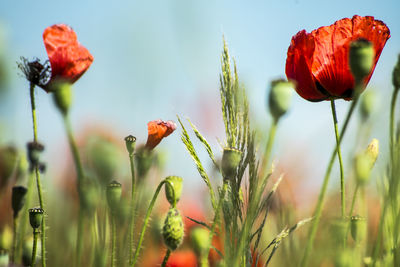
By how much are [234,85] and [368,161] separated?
0.17 metres

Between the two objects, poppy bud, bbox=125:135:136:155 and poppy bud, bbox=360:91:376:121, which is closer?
poppy bud, bbox=125:135:136:155

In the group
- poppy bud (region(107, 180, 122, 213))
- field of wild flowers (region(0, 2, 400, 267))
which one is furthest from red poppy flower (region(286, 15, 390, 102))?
poppy bud (region(107, 180, 122, 213))

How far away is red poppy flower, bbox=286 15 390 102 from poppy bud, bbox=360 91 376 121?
0.24 feet

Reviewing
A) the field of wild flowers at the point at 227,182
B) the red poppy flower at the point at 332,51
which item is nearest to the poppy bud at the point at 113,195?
the field of wild flowers at the point at 227,182

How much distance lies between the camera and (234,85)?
1.58 feet

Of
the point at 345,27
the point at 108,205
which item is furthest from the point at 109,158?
the point at 345,27

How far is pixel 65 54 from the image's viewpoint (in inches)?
20.8

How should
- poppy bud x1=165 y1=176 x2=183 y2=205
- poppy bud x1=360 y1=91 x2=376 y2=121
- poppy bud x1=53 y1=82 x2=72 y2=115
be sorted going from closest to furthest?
poppy bud x1=53 y1=82 x2=72 y2=115, poppy bud x1=165 y1=176 x2=183 y2=205, poppy bud x1=360 y1=91 x2=376 y2=121

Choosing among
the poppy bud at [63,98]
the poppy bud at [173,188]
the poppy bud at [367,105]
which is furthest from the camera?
the poppy bud at [367,105]

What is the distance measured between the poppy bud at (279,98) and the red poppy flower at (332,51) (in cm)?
18

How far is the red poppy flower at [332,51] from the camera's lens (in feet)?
1.87

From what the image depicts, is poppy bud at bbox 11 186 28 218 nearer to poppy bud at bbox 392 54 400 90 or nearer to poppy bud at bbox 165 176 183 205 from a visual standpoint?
poppy bud at bbox 165 176 183 205

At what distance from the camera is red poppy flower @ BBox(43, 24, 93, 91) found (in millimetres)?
525

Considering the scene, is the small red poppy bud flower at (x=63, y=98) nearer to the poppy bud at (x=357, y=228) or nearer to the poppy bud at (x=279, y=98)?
the poppy bud at (x=279, y=98)
